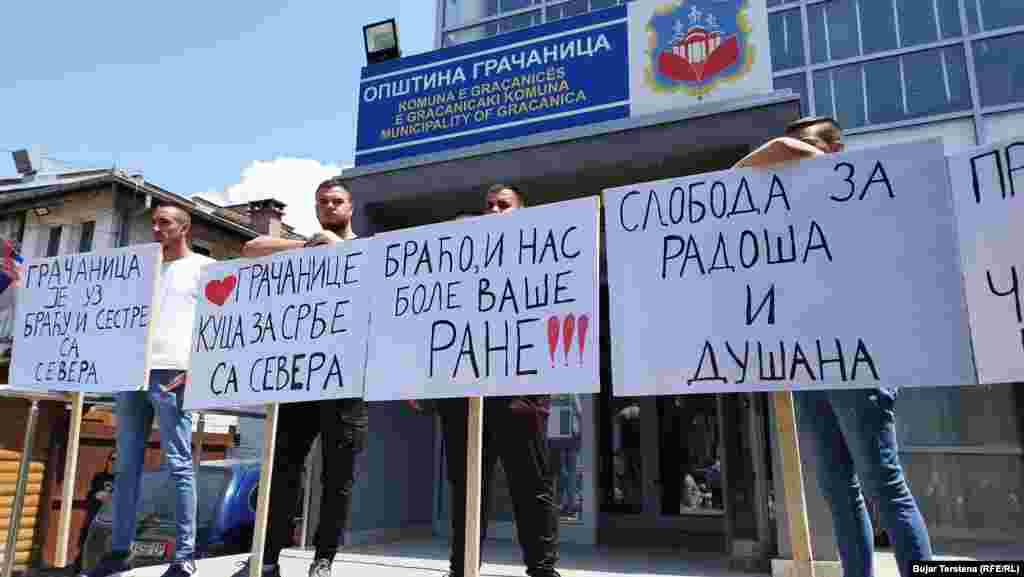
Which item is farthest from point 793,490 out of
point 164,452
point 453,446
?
point 164,452

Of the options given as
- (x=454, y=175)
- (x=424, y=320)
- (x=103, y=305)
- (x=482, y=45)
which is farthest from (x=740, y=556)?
(x=482, y=45)

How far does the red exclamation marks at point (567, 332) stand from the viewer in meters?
2.62

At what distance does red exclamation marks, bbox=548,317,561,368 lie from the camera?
265 cm

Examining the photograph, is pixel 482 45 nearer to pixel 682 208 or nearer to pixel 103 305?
pixel 103 305

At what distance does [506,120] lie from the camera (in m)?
6.62

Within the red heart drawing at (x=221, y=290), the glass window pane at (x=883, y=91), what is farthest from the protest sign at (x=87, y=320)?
the glass window pane at (x=883, y=91)

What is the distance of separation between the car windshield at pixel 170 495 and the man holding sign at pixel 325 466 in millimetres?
2715

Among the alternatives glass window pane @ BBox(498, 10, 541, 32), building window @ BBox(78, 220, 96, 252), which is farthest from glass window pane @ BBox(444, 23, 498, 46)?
building window @ BBox(78, 220, 96, 252)

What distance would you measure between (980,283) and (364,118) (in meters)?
6.15

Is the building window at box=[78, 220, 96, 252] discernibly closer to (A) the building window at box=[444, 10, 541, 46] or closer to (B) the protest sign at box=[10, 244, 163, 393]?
(A) the building window at box=[444, 10, 541, 46]

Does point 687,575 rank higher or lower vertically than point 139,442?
lower

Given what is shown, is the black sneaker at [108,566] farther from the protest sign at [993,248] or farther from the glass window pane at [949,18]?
the glass window pane at [949,18]

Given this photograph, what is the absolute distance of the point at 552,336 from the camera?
2.67 m

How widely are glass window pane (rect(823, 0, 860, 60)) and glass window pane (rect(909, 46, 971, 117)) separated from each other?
1.17 metres
